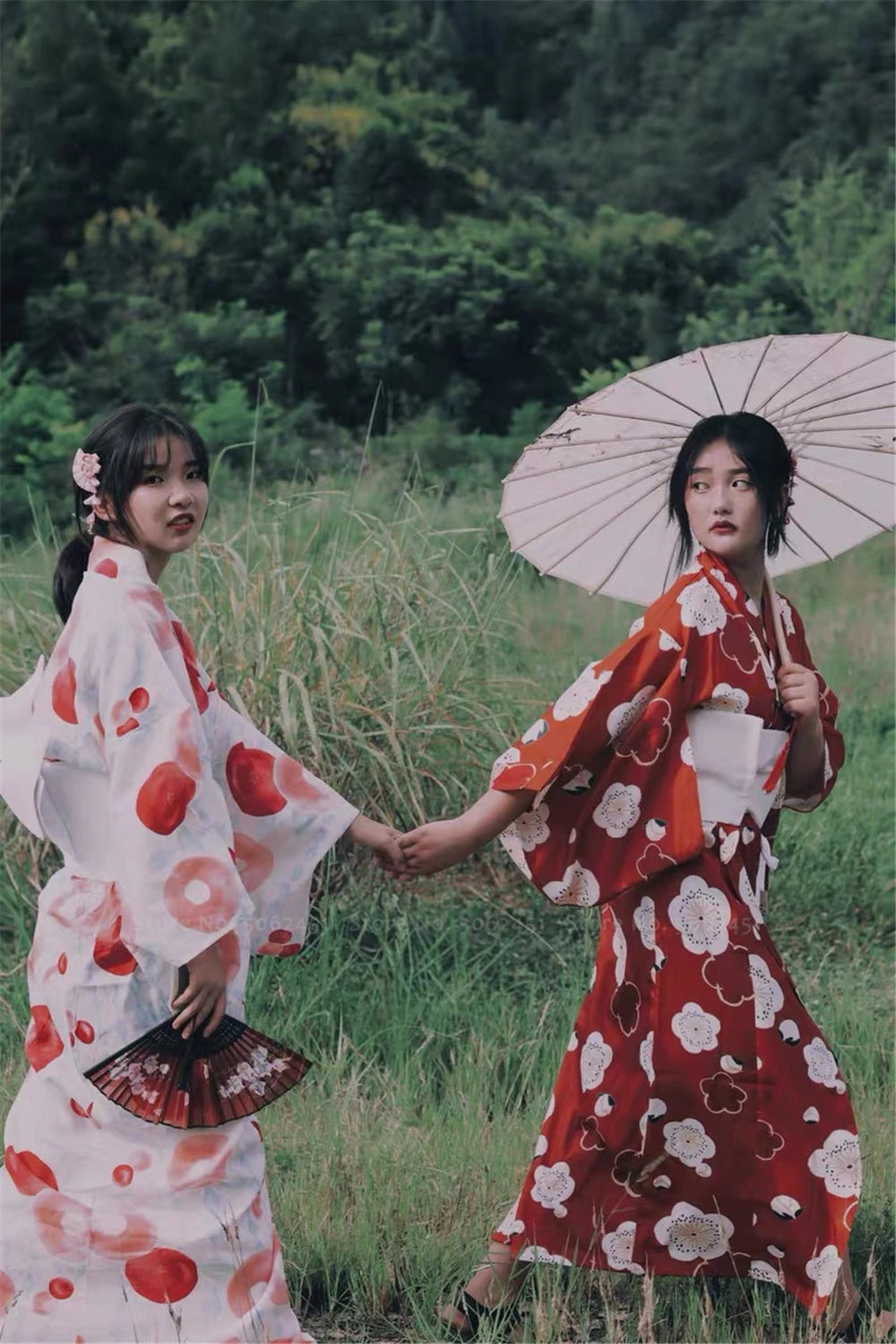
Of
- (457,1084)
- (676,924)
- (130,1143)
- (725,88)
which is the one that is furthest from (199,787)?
(725,88)

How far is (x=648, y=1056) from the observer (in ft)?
7.91

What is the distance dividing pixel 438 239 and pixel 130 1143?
1058 cm

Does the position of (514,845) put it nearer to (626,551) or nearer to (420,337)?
(626,551)

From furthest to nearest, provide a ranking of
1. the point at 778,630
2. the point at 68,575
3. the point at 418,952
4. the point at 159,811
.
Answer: the point at 418,952 → the point at 778,630 → the point at 68,575 → the point at 159,811

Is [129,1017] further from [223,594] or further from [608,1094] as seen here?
[223,594]

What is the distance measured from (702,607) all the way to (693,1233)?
898 mm

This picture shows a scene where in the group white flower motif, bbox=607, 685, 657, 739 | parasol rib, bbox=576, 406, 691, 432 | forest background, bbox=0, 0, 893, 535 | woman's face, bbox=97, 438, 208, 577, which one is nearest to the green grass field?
white flower motif, bbox=607, 685, 657, 739

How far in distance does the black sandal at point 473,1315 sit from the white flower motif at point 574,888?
587 mm

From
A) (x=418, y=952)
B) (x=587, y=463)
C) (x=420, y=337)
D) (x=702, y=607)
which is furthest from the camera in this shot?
(x=420, y=337)

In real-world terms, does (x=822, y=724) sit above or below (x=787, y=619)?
below

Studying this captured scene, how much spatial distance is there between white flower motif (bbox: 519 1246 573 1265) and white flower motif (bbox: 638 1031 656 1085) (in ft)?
0.94

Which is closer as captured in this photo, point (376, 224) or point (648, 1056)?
point (648, 1056)

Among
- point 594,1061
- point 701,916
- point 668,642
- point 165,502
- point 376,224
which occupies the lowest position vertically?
point 594,1061

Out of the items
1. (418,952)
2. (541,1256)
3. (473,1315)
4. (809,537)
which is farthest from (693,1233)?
(418,952)
